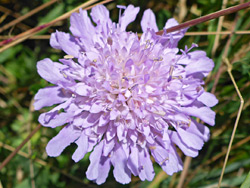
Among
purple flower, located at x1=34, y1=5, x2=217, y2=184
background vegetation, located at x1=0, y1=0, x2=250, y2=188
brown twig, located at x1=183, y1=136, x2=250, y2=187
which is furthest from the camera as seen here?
brown twig, located at x1=183, y1=136, x2=250, y2=187

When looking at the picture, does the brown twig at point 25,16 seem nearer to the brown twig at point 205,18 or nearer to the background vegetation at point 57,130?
the background vegetation at point 57,130

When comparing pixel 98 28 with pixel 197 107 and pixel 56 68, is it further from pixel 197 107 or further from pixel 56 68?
pixel 197 107

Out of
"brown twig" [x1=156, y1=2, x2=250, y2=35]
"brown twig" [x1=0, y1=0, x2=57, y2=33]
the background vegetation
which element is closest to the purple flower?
"brown twig" [x1=156, y1=2, x2=250, y2=35]

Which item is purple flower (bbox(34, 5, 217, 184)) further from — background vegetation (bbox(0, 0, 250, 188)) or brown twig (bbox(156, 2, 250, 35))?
background vegetation (bbox(0, 0, 250, 188))

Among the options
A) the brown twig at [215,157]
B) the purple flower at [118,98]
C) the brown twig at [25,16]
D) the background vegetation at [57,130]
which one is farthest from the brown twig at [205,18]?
the brown twig at [215,157]

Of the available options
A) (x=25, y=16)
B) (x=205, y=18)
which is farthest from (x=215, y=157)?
(x=25, y=16)

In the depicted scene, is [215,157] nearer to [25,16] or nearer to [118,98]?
[118,98]
